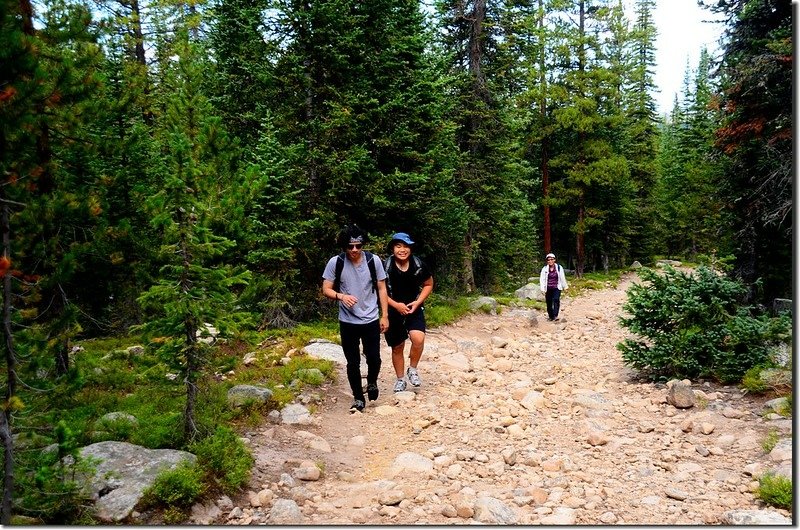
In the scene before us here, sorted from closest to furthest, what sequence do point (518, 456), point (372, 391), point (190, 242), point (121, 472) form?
point (121, 472), point (190, 242), point (518, 456), point (372, 391)

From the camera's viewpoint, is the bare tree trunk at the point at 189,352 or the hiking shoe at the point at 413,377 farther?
the hiking shoe at the point at 413,377

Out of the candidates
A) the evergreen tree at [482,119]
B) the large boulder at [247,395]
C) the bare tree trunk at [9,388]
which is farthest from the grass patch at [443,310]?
the bare tree trunk at [9,388]

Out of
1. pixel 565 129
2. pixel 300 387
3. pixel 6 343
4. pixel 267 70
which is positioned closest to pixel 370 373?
pixel 300 387

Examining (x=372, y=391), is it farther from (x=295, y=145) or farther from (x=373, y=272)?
(x=295, y=145)

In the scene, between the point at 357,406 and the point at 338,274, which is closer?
the point at 338,274

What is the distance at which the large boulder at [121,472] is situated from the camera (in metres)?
3.82

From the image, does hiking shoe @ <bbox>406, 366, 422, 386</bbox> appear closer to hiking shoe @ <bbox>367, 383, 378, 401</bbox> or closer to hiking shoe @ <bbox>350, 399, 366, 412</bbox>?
hiking shoe @ <bbox>367, 383, 378, 401</bbox>

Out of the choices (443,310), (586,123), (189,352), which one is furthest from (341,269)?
(586,123)

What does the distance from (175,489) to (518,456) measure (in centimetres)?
343

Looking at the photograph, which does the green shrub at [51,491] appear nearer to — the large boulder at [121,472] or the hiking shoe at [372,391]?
the large boulder at [121,472]

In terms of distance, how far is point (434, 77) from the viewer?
1298 cm

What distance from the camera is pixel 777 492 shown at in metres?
3.95

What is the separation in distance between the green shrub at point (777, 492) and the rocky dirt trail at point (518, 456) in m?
0.08

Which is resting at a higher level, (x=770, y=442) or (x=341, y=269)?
(x=341, y=269)
